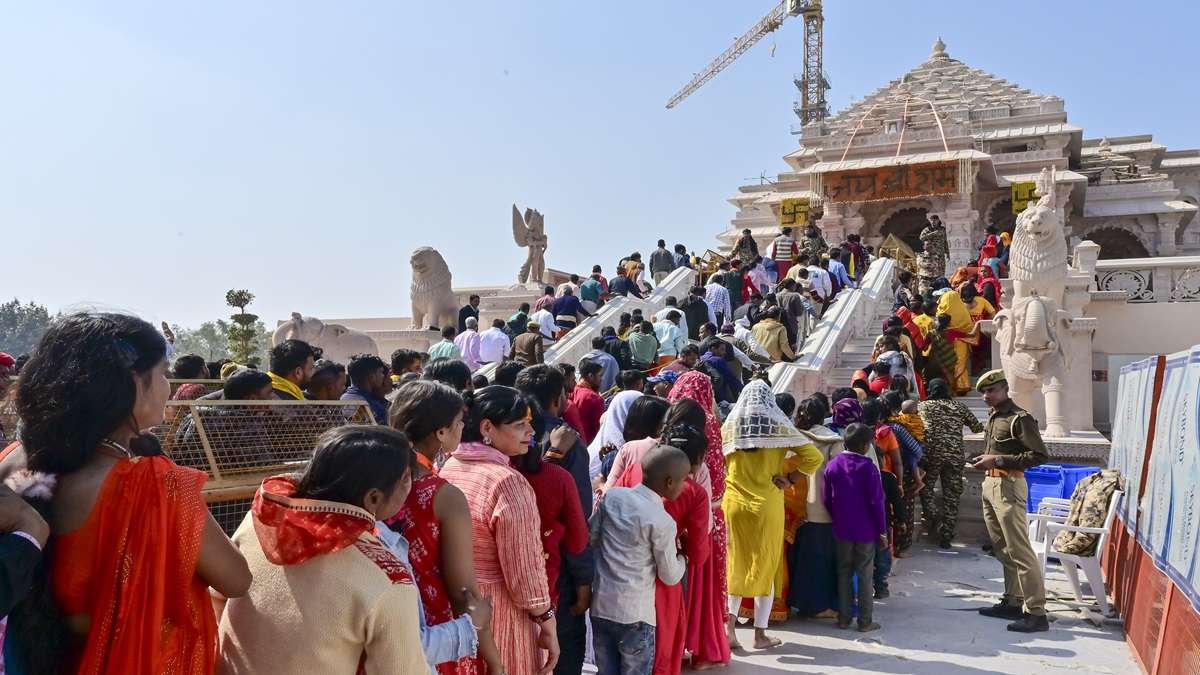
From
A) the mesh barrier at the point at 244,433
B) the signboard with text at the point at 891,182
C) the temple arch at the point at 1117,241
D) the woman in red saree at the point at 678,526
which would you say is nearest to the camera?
the mesh barrier at the point at 244,433

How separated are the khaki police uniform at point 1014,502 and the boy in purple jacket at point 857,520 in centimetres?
75

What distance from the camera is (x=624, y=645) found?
3971 millimetres

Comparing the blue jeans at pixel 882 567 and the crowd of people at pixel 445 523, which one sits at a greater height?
the crowd of people at pixel 445 523

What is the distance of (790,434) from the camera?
5395 millimetres

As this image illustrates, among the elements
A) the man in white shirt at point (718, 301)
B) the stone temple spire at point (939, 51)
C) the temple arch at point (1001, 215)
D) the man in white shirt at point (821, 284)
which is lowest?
the man in white shirt at point (718, 301)

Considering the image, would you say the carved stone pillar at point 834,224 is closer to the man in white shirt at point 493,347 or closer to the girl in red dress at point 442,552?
the man in white shirt at point 493,347

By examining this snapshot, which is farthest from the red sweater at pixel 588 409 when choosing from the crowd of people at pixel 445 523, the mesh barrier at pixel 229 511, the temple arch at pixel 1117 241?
the temple arch at pixel 1117 241

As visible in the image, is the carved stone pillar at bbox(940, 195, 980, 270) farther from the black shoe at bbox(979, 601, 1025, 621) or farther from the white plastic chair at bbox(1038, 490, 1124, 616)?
the black shoe at bbox(979, 601, 1025, 621)

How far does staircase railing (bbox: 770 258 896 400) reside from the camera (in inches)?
438

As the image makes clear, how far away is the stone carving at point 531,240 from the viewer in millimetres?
19219

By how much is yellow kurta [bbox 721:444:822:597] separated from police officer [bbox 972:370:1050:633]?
133 centimetres

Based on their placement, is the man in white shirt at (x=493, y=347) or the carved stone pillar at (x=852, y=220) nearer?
the man in white shirt at (x=493, y=347)

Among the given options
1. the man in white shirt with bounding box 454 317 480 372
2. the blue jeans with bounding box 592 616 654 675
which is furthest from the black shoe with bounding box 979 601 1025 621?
the man in white shirt with bounding box 454 317 480 372

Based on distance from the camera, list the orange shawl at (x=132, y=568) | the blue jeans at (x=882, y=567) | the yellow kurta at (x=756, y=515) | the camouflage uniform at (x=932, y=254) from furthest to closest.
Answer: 1. the camouflage uniform at (x=932, y=254)
2. the blue jeans at (x=882, y=567)
3. the yellow kurta at (x=756, y=515)
4. the orange shawl at (x=132, y=568)
